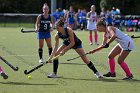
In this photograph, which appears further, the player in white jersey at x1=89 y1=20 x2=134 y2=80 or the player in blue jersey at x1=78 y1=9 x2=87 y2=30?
the player in blue jersey at x1=78 y1=9 x2=87 y2=30

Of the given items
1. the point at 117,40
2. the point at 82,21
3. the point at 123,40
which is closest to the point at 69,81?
the point at 117,40

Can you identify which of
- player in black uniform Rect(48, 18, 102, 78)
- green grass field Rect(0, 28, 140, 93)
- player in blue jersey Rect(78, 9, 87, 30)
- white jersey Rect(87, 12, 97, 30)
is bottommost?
player in blue jersey Rect(78, 9, 87, 30)

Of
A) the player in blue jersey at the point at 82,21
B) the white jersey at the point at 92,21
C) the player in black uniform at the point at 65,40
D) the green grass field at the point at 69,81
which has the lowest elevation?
the player in blue jersey at the point at 82,21

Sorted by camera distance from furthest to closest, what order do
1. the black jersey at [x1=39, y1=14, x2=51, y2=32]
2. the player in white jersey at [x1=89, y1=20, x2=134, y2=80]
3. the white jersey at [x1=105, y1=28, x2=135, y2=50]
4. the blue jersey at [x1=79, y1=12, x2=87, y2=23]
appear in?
1. the blue jersey at [x1=79, y1=12, x2=87, y2=23]
2. the black jersey at [x1=39, y1=14, x2=51, y2=32]
3. the white jersey at [x1=105, y1=28, x2=135, y2=50]
4. the player in white jersey at [x1=89, y1=20, x2=134, y2=80]

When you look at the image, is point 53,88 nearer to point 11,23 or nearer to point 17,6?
point 11,23

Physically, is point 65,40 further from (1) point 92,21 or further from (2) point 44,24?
(1) point 92,21

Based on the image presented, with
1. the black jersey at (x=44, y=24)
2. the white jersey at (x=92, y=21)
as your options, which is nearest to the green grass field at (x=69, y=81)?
the black jersey at (x=44, y=24)

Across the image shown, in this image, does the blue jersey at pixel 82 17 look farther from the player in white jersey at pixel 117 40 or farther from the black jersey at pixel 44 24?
the player in white jersey at pixel 117 40

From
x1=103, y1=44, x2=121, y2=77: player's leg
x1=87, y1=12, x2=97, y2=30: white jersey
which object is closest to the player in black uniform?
x1=103, y1=44, x2=121, y2=77: player's leg

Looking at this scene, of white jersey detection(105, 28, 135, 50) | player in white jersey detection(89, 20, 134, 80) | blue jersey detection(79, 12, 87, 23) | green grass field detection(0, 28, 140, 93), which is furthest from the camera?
blue jersey detection(79, 12, 87, 23)

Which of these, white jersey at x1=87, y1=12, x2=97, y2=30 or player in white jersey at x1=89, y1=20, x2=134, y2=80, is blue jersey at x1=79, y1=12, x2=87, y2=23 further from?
player in white jersey at x1=89, y1=20, x2=134, y2=80

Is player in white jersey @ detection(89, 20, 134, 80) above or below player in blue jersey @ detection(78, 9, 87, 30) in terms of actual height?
above

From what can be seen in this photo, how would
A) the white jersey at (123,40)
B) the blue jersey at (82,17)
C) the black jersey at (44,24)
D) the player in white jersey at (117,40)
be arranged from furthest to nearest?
the blue jersey at (82,17) → the black jersey at (44,24) → the white jersey at (123,40) → the player in white jersey at (117,40)

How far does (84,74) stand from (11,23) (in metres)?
33.9
